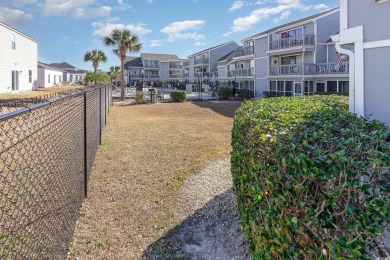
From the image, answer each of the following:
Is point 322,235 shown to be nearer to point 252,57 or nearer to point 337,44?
point 337,44

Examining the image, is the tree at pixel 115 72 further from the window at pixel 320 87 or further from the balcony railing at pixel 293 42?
the window at pixel 320 87

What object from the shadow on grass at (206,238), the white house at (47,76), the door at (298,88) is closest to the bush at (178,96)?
the door at (298,88)

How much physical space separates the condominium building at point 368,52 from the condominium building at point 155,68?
→ 70887 mm

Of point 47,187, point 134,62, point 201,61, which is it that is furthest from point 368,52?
point 134,62

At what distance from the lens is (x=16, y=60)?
116 ft

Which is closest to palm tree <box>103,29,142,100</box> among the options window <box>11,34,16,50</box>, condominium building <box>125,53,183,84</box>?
window <box>11,34,16,50</box>

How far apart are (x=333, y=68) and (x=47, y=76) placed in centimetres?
4611

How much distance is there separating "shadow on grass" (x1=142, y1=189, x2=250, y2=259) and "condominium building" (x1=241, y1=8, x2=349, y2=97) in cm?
2164

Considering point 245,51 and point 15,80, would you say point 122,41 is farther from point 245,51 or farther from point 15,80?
point 245,51

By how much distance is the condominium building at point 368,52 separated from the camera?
14.8ft

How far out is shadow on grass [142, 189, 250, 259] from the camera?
4.05m

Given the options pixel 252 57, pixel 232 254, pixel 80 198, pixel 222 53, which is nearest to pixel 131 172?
pixel 80 198

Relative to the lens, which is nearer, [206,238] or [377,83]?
[206,238]

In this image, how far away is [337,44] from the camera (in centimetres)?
545
